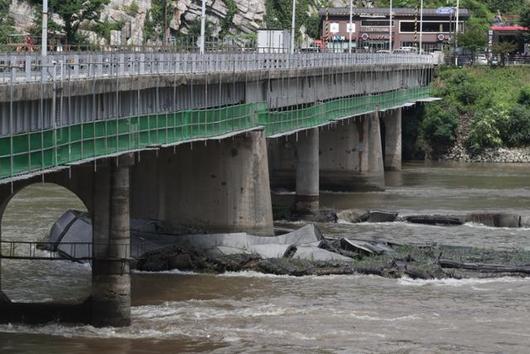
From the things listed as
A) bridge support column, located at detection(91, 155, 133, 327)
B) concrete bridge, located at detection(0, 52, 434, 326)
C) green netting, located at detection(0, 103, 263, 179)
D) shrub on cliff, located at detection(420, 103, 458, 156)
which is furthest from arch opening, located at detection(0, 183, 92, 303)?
shrub on cliff, located at detection(420, 103, 458, 156)

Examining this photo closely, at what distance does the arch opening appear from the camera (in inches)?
2082

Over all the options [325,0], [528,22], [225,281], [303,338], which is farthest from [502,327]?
[325,0]

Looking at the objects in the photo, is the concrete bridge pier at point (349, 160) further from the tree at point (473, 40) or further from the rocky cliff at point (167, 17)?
the tree at point (473, 40)

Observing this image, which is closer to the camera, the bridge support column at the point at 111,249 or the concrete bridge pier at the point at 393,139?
the bridge support column at the point at 111,249

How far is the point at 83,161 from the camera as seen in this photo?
45688 mm

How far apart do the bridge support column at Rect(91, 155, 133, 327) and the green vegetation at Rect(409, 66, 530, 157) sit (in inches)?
3007

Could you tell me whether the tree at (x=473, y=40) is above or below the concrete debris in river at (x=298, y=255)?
above

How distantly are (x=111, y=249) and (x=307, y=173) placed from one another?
36.3 metres

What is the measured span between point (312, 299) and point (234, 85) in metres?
17.4

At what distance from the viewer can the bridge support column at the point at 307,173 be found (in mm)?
81375

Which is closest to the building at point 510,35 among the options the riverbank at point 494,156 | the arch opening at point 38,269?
the riverbank at point 494,156

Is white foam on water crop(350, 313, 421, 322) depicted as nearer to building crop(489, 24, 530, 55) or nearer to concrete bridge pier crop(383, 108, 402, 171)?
concrete bridge pier crop(383, 108, 402, 171)

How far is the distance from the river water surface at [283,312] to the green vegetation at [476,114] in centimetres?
5196

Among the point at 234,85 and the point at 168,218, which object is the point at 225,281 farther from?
the point at 234,85
